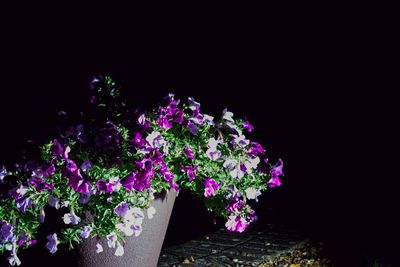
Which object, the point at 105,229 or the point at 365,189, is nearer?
the point at 105,229

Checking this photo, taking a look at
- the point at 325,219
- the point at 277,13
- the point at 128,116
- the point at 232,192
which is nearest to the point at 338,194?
the point at 325,219

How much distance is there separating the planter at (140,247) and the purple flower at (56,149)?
394mm

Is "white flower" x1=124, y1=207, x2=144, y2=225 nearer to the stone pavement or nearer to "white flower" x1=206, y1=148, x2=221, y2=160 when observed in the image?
"white flower" x1=206, y1=148, x2=221, y2=160

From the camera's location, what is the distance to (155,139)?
2.24 m

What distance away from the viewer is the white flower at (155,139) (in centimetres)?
223

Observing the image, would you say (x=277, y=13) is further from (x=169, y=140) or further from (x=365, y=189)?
(x=169, y=140)

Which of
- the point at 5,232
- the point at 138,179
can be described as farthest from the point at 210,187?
the point at 5,232

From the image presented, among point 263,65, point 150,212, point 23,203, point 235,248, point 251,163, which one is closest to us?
point 23,203

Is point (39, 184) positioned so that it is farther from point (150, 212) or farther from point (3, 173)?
point (150, 212)

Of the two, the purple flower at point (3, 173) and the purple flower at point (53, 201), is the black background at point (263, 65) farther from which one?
the purple flower at point (53, 201)

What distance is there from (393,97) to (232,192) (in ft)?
12.4

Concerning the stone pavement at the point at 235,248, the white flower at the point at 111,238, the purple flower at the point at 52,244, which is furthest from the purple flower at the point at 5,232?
the stone pavement at the point at 235,248

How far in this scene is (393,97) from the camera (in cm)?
575

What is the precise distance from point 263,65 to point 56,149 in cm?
393
